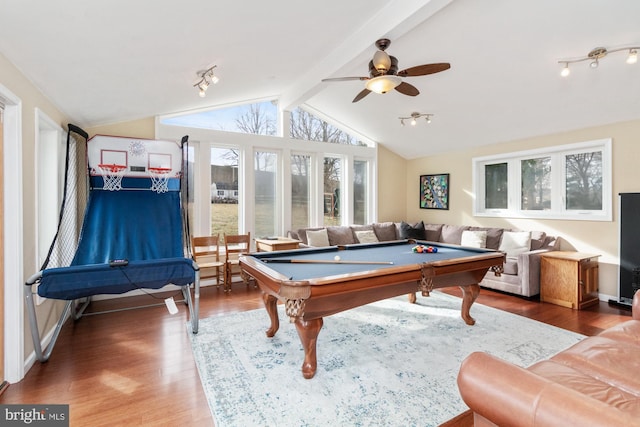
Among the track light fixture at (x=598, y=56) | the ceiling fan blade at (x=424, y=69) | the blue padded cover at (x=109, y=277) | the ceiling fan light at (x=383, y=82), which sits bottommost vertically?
the blue padded cover at (x=109, y=277)

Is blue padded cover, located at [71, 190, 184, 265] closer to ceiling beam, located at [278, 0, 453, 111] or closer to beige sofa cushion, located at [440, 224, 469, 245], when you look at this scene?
ceiling beam, located at [278, 0, 453, 111]

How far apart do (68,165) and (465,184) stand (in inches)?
237

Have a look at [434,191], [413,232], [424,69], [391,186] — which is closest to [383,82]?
[424,69]

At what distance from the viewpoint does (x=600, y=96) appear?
369 centimetres

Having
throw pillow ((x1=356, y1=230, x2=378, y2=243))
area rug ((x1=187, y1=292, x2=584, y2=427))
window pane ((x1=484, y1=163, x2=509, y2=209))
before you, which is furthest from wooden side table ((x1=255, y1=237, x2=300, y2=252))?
window pane ((x1=484, y1=163, x2=509, y2=209))

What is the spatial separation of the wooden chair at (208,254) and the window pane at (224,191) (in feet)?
0.91

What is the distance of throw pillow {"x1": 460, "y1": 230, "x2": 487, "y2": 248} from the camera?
5102 mm

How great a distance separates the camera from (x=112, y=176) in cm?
394

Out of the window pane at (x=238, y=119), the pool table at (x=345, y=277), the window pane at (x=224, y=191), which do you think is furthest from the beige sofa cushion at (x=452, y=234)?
the window pane at (x=224, y=191)

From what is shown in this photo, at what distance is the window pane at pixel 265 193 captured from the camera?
17.9 ft

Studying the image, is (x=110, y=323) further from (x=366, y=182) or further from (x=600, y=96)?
(x=600, y=96)

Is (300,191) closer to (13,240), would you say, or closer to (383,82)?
(383,82)

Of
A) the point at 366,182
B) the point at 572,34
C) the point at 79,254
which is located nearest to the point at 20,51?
the point at 79,254

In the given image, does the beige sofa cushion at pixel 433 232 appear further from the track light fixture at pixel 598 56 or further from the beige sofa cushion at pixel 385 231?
the track light fixture at pixel 598 56
